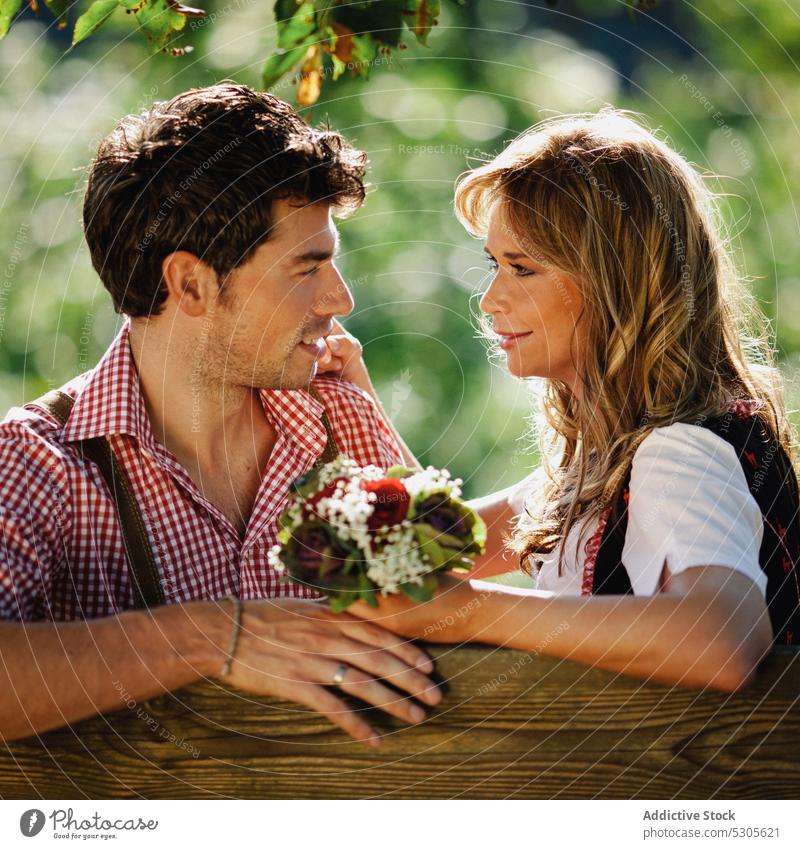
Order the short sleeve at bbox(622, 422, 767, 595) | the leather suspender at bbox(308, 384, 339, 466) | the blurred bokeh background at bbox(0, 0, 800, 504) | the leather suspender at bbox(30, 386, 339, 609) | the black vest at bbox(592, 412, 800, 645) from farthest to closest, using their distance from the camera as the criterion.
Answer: the blurred bokeh background at bbox(0, 0, 800, 504) < the leather suspender at bbox(308, 384, 339, 466) < the leather suspender at bbox(30, 386, 339, 609) < the black vest at bbox(592, 412, 800, 645) < the short sleeve at bbox(622, 422, 767, 595)

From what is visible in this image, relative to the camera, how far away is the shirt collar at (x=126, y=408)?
175 centimetres

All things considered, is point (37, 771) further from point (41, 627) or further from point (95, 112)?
point (95, 112)

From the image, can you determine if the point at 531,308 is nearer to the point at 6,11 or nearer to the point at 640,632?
the point at 640,632

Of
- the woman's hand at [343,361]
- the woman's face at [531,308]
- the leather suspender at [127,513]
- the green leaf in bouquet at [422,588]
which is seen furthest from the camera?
the woman's hand at [343,361]

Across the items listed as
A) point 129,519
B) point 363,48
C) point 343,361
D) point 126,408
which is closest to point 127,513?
point 129,519

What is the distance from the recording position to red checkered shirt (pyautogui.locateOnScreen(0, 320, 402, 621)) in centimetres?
162

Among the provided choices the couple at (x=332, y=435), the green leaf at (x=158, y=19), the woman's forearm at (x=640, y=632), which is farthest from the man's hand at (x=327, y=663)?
the green leaf at (x=158, y=19)

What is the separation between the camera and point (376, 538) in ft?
4.53

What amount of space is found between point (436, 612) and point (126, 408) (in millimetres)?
690

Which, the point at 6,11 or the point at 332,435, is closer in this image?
the point at 6,11

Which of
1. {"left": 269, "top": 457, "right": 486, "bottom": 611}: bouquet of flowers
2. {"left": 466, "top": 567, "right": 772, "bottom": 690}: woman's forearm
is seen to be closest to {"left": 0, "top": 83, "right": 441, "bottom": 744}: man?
{"left": 269, "top": 457, "right": 486, "bottom": 611}: bouquet of flowers

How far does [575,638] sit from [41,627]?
715 mm

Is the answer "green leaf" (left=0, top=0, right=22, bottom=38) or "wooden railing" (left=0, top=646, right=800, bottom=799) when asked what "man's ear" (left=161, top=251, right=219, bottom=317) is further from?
"wooden railing" (left=0, top=646, right=800, bottom=799)

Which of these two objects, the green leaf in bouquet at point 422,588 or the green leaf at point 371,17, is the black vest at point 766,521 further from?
the green leaf at point 371,17
